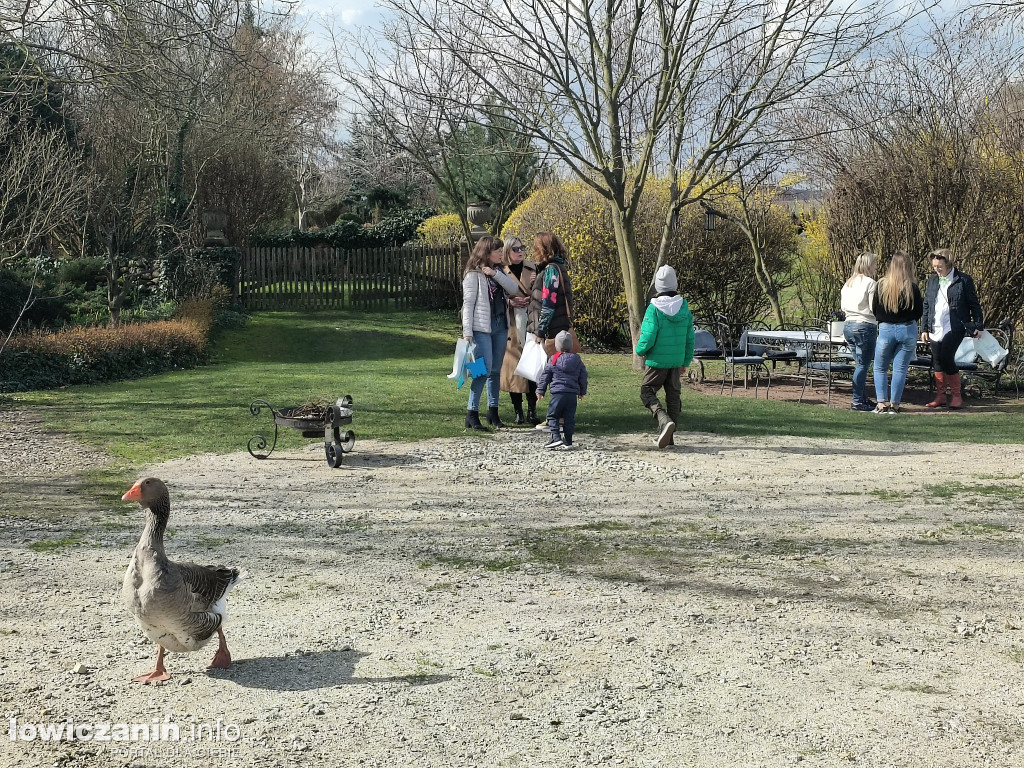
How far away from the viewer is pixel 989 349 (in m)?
12.1

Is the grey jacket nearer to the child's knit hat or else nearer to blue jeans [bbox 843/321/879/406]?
the child's knit hat

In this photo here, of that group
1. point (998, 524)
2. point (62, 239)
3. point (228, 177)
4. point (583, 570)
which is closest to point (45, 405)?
point (583, 570)

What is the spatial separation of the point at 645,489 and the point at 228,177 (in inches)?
899

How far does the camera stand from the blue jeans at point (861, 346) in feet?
39.3

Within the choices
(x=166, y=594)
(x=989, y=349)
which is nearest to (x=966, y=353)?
(x=989, y=349)

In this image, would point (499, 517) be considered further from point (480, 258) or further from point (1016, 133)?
point (1016, 133)

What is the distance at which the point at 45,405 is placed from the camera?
40.9 feet

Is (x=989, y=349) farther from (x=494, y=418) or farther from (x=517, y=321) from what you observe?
(x=494, y=418)

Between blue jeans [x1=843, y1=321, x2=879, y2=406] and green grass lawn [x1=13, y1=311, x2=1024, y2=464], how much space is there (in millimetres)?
559

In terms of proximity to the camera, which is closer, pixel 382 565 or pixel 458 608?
pixel 458 608

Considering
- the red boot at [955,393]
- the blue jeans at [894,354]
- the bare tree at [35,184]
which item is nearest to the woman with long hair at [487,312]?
the blue jeans at [894,354]

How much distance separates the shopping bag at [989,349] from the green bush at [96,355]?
39.7ft

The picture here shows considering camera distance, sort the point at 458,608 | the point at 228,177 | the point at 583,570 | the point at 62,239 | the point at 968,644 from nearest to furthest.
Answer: the point at 968,644
the point at 458,608
the point at 583,570
the point at 62,239
the point at 228,177

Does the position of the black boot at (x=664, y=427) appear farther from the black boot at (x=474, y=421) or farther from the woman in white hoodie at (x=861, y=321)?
the woman in white hoodie at (x=861, y=321)
